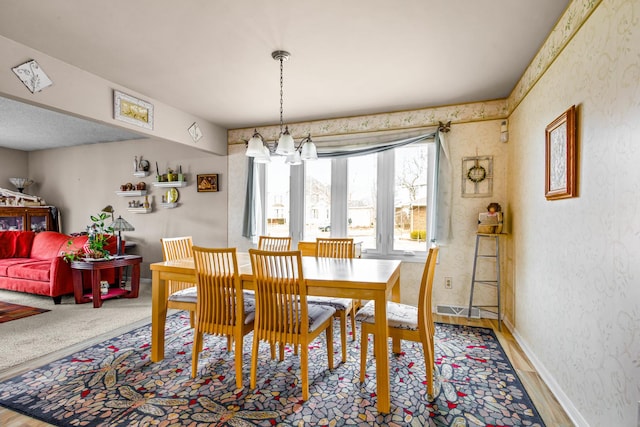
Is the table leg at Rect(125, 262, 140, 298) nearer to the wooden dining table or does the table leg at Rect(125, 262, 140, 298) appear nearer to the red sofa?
the red sofa

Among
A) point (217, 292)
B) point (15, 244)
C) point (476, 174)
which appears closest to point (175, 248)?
point (217, 292)

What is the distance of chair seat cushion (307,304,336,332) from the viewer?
2.22 meters

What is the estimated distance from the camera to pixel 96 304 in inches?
160

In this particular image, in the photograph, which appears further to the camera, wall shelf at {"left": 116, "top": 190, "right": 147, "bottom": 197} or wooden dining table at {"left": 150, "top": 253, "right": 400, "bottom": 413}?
wall shelf at {"left": 116, "top": 190, "right": 147, "bottom": 197}

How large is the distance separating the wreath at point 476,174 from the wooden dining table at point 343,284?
1.69 metres

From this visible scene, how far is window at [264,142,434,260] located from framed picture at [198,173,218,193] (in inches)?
32.3

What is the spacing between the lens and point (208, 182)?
5020mm

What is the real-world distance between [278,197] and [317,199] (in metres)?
0.62

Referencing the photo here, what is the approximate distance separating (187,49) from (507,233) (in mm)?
3569

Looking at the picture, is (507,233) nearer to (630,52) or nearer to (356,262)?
(356,262)

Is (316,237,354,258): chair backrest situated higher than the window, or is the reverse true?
the window

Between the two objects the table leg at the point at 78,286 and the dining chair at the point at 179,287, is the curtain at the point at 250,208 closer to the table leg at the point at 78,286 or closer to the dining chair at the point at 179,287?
the dining chair at the point at 179,287

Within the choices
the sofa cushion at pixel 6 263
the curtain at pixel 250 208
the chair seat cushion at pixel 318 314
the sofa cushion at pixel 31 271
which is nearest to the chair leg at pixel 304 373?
the chair seat cushion at pixel 318 314

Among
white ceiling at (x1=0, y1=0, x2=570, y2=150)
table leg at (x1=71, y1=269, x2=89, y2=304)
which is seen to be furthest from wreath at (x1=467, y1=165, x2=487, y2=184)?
table leg at (x1=71, y1=269, x2=89, y2=304)
